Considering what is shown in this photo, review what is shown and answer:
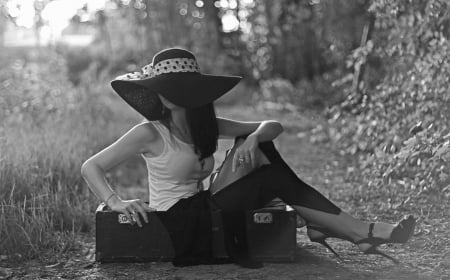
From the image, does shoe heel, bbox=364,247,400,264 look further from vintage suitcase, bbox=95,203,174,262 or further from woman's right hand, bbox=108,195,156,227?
woman's right hand, bbox=108,195,156,227

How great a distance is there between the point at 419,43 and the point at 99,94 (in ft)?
14.4

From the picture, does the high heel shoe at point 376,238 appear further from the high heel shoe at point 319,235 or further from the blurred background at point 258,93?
the blurred background at point 258,93

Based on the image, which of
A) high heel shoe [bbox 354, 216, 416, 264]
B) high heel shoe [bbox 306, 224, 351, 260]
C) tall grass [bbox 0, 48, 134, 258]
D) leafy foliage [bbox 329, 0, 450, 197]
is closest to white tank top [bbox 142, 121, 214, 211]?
high heel shoe [bbox 306, 224, 351, 260]

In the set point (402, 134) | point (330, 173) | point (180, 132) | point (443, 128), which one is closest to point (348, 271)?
point (180, 132)

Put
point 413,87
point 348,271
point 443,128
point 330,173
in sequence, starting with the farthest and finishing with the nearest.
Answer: point 330,173 < point 413,87 < point 443,128 < point 348,271

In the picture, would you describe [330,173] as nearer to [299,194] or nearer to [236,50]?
[299,194]

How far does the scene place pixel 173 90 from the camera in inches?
139

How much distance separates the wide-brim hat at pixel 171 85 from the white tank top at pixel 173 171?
0.38 feet

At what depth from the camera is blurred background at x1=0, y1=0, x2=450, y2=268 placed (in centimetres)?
443

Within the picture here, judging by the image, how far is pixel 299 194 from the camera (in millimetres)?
3627

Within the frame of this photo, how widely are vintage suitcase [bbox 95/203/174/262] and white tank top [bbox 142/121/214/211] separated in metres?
0.14

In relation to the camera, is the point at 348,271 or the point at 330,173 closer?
the point at 348,271

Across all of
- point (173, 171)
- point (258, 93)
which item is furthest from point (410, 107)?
point (258, 93)

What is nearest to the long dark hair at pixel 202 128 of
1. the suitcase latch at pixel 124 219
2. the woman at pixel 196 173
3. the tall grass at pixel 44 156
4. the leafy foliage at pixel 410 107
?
the woman at pixel 196 173
